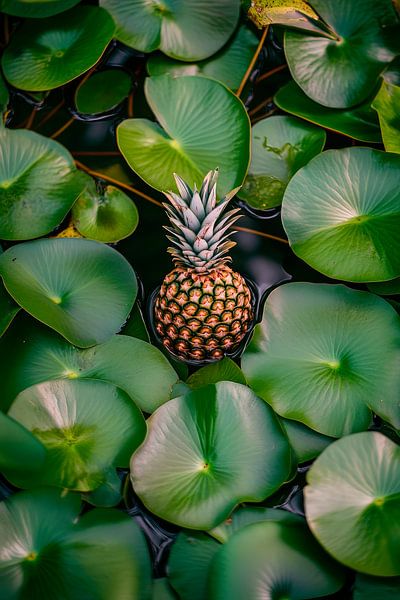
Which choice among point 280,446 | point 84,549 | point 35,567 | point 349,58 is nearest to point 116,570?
point 84,549

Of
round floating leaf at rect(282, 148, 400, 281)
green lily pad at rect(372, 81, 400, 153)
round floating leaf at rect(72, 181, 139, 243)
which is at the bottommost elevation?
round floating leaf at rect(72, 181, 139, 243)

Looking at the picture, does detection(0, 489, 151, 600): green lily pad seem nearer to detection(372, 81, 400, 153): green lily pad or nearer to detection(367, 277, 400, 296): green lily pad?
detection(367, 277, 400, 296): green lily pad

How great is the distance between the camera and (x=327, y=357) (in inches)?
102

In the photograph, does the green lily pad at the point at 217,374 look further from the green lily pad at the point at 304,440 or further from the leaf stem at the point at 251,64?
the leaf stem at the point at 251,64

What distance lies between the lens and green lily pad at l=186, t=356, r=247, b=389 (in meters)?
2.60

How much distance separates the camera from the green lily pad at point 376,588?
2.11 metres

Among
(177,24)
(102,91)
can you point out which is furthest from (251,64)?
(102,91)

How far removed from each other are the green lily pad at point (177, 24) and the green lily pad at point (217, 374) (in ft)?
6.41

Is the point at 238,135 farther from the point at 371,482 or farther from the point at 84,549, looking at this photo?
the point at 84,549

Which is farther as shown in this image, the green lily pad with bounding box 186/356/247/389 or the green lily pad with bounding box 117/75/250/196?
the green lily pad with bounding box 117/75/250/196

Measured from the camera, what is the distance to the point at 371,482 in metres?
2.22

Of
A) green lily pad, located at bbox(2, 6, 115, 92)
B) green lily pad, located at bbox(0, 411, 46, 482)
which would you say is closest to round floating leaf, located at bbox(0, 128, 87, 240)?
green lily pad, located at bbox(2, 6, 115, 92)

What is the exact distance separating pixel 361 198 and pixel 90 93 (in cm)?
184

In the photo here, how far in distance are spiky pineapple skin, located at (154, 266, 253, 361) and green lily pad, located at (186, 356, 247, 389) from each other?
10cm
